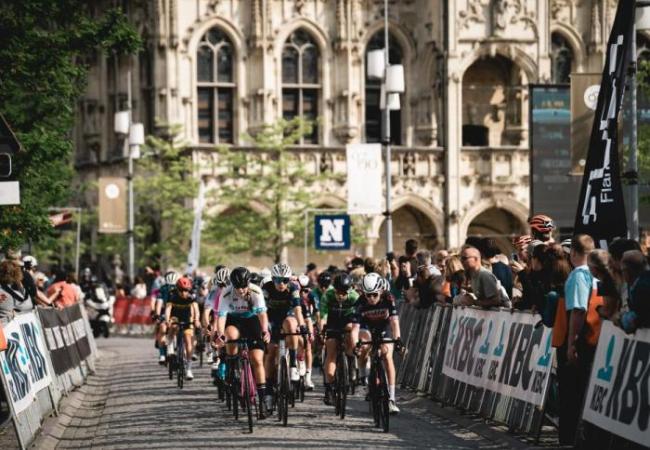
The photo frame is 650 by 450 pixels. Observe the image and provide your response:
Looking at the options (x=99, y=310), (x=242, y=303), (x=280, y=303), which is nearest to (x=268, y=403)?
(x=242, y=303)

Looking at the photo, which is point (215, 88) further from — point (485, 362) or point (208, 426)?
point (485, 362)

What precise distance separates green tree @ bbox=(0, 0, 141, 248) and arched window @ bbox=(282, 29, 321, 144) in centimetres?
2959

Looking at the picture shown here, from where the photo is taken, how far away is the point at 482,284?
64.4 ft

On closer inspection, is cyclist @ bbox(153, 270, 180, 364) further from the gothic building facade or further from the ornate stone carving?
the ornate stone carving

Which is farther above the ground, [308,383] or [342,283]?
[342,283]

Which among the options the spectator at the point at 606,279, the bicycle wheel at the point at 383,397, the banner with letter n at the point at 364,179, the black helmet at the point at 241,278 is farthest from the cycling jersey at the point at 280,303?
the banner with letter n at the point at 364,179

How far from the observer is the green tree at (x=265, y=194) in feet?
178

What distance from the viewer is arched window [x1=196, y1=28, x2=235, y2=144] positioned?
57656 mm

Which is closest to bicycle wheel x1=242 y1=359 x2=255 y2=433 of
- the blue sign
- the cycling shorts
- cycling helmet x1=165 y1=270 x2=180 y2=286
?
the cycling shorts

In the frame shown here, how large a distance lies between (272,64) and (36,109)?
28351 millimetres

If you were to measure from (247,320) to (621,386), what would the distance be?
692cm

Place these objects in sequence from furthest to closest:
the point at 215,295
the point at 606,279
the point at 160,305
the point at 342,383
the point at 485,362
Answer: the point at 160,305, the point at 215,295, the point at 342,383, the point at 485,362, the point at 606,279

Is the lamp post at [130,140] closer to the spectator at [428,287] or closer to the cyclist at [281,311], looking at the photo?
the spectator at [428,287]

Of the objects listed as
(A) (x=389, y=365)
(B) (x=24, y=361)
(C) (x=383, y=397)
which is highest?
A: (B) (x=24, y=361)
